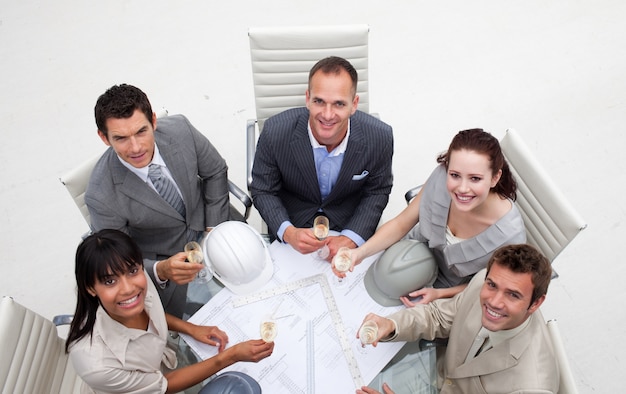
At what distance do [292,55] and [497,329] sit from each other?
1792mm

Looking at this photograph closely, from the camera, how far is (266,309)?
6.98 ft

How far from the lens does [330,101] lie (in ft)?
7.36

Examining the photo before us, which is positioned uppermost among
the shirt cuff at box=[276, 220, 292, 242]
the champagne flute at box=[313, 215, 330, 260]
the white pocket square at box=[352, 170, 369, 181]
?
the white pocket square at box=[352, 170, 369, 181]

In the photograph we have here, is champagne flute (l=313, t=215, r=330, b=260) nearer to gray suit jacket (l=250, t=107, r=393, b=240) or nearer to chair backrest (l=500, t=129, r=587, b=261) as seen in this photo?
gray suit jacket (l=250, t=107, r=393, b=240)

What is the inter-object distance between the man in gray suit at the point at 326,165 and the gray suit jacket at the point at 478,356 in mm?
519

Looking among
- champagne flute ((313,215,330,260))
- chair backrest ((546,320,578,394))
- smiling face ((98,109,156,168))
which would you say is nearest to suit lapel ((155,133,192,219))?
smiling face ((98,109,156,168))

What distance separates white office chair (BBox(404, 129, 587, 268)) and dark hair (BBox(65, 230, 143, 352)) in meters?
1.73

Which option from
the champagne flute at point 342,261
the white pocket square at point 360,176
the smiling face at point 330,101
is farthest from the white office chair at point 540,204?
the champagne flute at point 342,261

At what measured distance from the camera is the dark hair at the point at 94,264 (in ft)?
5.65

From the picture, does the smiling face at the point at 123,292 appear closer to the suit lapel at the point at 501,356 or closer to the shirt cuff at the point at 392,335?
the shirt cuff at the point at 392,335

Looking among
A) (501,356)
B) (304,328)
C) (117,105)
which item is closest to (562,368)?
(501,356)

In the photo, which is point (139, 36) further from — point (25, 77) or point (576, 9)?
point (576, 9)

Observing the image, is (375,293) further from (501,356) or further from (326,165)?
(326,165)

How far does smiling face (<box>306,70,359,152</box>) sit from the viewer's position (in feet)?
7.34
